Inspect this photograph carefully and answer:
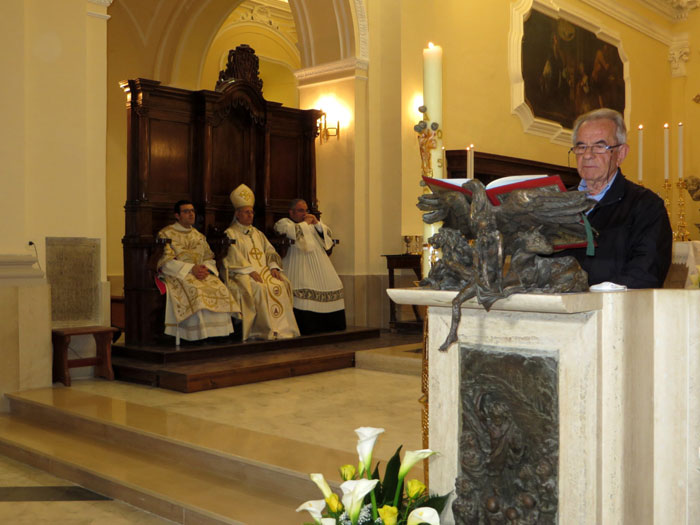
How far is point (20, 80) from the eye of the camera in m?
6.04

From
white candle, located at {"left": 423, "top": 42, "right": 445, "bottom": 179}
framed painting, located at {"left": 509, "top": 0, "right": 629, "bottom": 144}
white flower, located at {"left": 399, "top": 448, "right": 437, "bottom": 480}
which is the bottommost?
white flower, located at {"left": 399, "top": 448, "right": 437, "bottom": 480}

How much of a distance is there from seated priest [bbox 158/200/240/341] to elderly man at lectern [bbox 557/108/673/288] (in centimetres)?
491

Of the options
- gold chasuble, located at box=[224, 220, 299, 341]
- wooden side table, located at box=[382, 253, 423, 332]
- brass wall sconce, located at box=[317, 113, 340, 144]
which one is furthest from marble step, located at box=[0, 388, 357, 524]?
brass wall sconce, located at box=[317, 113, 340, 144]

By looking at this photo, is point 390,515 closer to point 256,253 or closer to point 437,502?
point 437,502

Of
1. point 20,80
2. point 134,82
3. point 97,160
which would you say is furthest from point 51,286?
point 134,82

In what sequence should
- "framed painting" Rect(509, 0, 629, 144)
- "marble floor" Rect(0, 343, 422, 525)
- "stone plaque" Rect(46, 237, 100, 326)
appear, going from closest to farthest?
1. "marble floor" Rect(0, 343, 422, 525)
2. "stone plaque" Rect(46, 237, 100, 326)
3. "framed painting" Rect(509, 0, 629, 144)

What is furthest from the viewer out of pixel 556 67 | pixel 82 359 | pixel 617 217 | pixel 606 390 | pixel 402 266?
pixel 556 67

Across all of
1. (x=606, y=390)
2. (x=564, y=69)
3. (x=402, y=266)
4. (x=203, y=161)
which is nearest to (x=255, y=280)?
(x=203, y=161)

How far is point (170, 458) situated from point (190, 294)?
2908 mm

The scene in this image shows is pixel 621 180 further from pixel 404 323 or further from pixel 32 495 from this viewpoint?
pixel 404 323

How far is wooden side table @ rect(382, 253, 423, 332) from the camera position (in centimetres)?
882

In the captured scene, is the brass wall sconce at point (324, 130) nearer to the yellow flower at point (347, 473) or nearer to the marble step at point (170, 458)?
the marble step at point (170, 458)

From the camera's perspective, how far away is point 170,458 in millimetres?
4227

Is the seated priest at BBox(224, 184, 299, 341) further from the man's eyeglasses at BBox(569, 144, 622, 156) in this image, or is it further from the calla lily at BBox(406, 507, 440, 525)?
the calla lily at BBox(406, 507, 440, 525)
